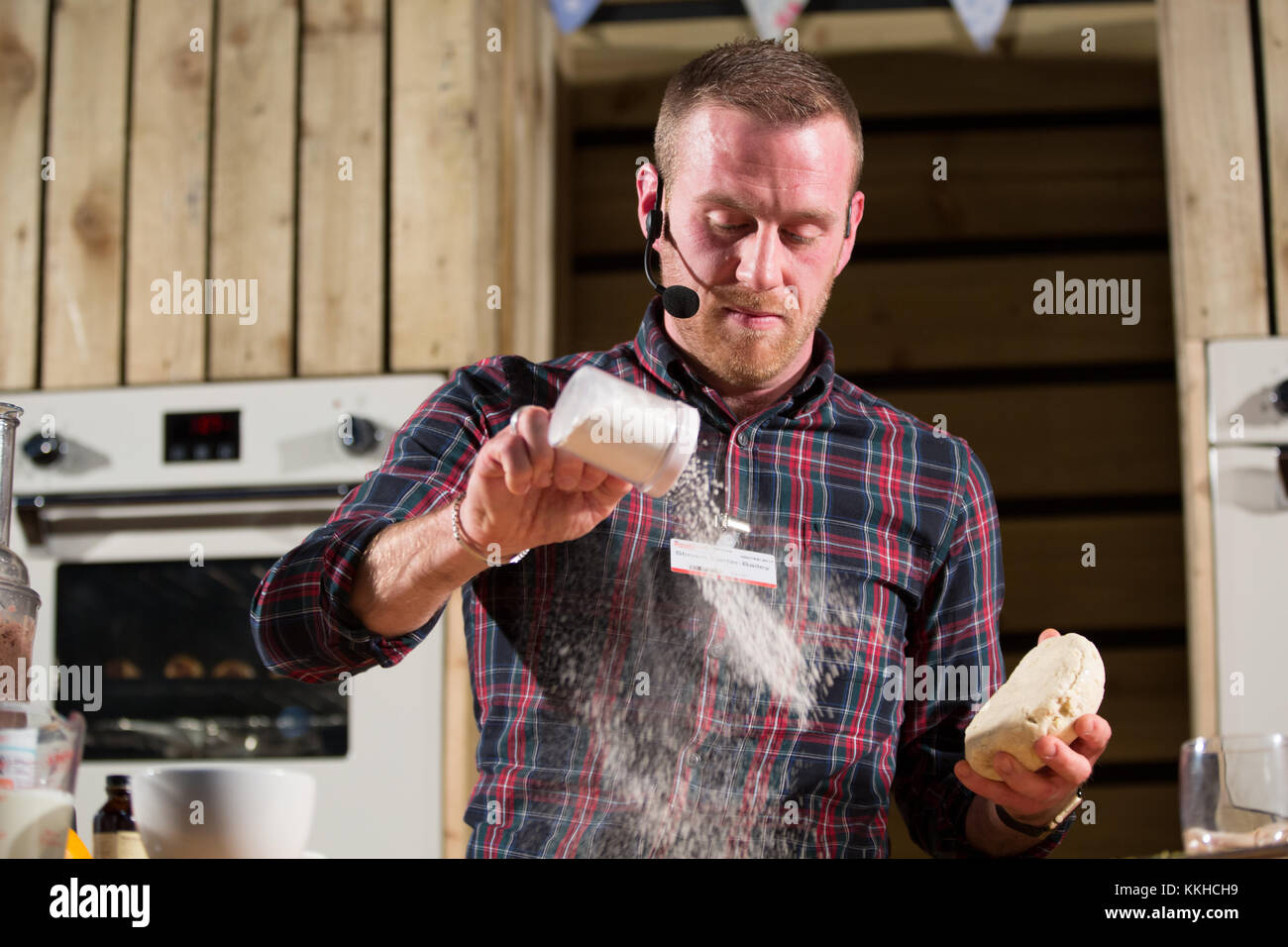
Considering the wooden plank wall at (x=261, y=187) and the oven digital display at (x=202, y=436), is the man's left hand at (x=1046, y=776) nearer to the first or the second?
Result: the wooden plank wall at (x=261, y=187)

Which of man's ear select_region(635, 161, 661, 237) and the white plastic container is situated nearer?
the white plastic container

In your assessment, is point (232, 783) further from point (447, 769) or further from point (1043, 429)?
point (1043, 429)

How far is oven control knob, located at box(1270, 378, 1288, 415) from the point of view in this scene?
2299 millimetres

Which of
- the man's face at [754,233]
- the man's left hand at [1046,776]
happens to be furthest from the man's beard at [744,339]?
the man's left hand at [1046,776]

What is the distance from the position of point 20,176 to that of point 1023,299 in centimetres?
214

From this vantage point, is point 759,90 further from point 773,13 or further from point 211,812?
point 773,13

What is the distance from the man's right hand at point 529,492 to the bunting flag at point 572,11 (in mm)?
1847

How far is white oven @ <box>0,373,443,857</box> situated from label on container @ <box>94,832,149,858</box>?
113 centimetres

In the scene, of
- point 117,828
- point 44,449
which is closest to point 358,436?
point 44,449

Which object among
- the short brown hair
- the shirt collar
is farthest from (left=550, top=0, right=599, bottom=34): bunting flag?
the shirt collar

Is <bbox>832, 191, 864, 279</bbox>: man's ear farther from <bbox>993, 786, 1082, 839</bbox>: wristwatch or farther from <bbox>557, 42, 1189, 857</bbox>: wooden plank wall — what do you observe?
<bbox>557, 42, 1189, 857</bbox>: wooden plank wall

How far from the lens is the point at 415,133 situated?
2.49m

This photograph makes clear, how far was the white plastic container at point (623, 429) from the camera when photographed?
0.93 metres
